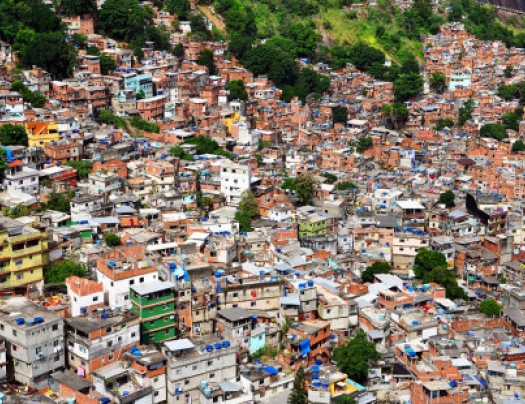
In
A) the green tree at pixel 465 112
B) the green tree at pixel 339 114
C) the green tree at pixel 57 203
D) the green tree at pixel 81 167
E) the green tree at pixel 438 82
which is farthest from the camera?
the green tree at pixel 438 82

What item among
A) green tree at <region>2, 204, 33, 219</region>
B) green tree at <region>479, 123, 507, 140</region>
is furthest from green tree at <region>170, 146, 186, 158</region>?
green tree at <region>479, 123, 507, 140</region>

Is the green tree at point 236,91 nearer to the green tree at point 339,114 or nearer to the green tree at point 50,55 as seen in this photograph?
the green tree at point 339,114

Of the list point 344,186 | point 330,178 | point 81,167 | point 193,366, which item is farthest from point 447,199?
point 193,366

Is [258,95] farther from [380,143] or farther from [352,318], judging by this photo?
[352,318]

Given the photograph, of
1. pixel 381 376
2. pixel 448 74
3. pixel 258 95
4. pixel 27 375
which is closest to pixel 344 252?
pixel 381 376

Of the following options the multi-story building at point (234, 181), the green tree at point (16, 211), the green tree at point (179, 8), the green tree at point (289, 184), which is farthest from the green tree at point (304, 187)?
the green tree at point (179, 8)

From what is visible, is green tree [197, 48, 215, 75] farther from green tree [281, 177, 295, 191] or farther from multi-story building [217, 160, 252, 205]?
multi-story building [217, 160, 252, 205]
